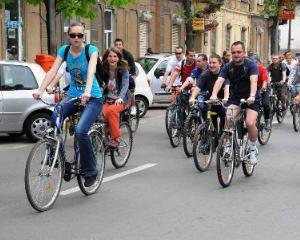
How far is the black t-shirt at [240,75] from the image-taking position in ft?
28.2

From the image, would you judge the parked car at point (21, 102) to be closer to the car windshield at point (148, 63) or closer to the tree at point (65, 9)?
the tree at point (65, 9)

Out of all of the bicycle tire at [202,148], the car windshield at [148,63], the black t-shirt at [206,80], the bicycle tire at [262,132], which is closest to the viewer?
the bicycle tire at [202,148]

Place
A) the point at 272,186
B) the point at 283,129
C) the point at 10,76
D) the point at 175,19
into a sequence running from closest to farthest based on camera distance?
the point at 272,186
the point at 10,76
the point at 283,129
the point at 175,19

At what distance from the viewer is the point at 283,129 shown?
48.5ft

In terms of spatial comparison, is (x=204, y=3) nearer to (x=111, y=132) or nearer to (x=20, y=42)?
(x=20, y=42)

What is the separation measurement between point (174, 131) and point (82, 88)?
460cm

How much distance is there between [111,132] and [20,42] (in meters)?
14.4

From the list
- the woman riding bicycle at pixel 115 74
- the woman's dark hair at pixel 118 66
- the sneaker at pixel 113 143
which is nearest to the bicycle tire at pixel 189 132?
the woman riding bicycle at pixel 115 74

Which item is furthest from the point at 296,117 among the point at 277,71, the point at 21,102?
the point at 21,102

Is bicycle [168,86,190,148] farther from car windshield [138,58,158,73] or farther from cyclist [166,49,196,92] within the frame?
car windshield [138,58,158,73]

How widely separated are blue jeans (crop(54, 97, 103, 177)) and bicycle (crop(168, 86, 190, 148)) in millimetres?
4383

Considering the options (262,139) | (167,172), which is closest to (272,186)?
(167,172)

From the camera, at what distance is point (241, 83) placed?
8.71 m

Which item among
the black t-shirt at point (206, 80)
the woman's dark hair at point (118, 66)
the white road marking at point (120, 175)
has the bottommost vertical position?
the white road marking at point (120, 175)
